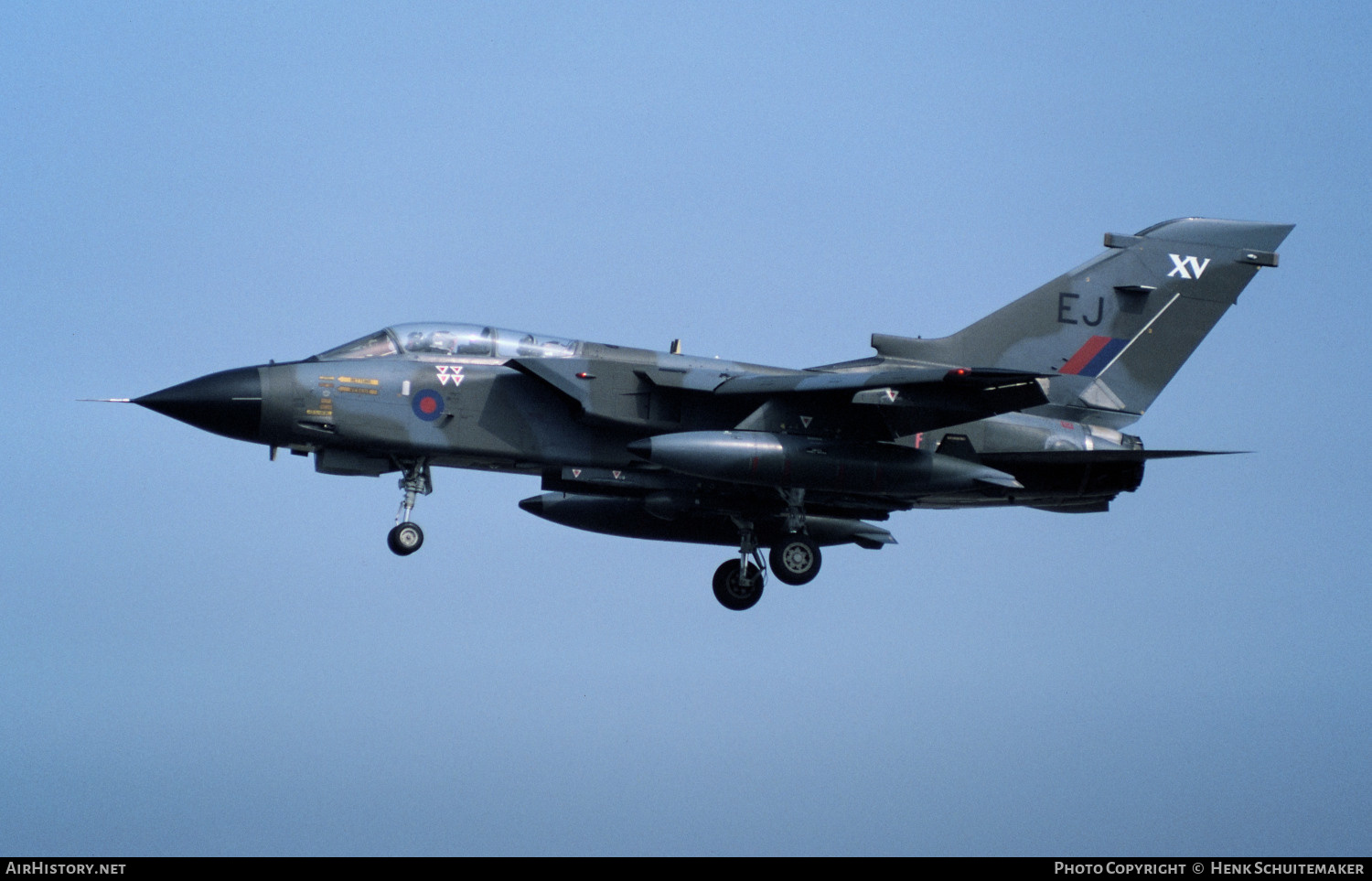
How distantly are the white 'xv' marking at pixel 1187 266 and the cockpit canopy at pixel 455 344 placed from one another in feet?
28.1

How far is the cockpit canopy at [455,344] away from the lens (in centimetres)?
1969

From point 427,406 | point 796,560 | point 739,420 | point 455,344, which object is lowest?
point 796,560

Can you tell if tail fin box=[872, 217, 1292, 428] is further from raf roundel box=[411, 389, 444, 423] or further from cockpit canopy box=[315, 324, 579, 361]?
raf roundel box=[411, 389, 444, 423]

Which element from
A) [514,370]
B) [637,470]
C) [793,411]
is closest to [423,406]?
[514,370]

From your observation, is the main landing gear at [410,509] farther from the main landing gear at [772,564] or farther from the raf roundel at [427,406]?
the main landing gear at [772,564]

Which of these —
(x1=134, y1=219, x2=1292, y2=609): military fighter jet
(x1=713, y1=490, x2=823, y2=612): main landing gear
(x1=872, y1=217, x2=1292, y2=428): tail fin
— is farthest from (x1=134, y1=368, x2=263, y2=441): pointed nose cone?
(x1=872, y1=217, x2=1292, y2=428): tail fin

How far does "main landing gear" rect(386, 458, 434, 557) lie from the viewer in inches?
756

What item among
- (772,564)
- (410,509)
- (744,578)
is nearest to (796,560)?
(772,564)

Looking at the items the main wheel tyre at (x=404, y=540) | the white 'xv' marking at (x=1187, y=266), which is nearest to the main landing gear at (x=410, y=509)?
the main wheel tyre at (x=404, y=540)

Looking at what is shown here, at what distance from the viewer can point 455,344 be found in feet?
64.9

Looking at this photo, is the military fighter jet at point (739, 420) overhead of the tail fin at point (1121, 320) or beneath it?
beneath

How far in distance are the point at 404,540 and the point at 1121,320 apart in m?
10.1

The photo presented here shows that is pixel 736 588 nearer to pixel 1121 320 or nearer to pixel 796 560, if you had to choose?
pixel 796 560
